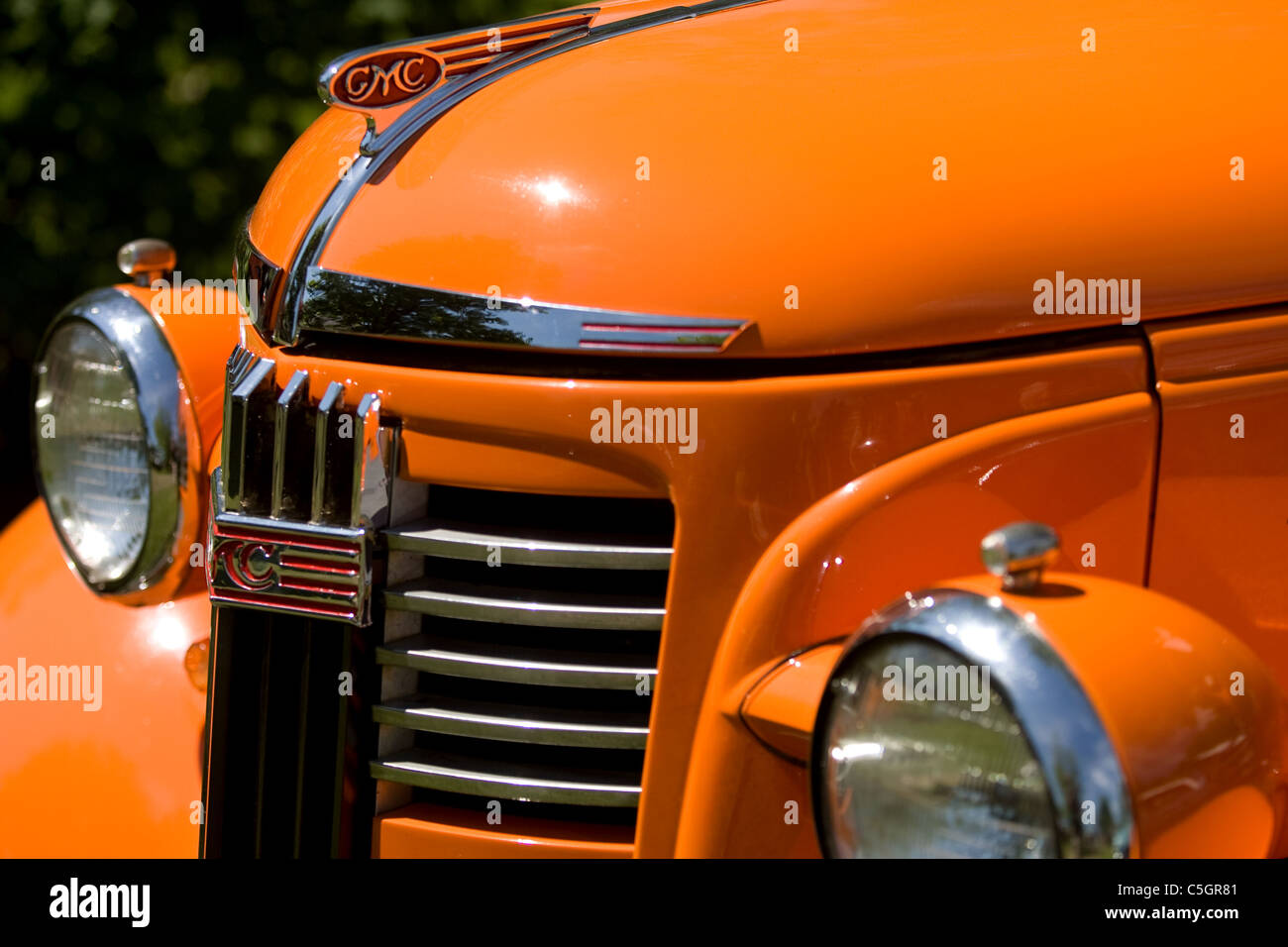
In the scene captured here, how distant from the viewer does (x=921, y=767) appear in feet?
4.28

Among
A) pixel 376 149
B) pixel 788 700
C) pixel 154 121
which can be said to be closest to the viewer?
pixel 788 700

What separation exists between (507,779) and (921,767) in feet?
1.75

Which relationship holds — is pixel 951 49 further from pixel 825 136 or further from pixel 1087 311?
pixel 1087 311

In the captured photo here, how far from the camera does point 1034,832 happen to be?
1.24 m

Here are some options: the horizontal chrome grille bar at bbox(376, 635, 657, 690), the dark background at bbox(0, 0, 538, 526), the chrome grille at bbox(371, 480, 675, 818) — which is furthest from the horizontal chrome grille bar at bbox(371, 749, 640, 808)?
the dark background at bbox(0, 0, 538, 526)

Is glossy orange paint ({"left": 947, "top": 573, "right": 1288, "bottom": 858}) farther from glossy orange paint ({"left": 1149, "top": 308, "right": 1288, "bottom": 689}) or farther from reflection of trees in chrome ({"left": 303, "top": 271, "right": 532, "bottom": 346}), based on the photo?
reflection of trees in chrome ({"left": 303, "top": 271, "right": 532, "bottom": 346})

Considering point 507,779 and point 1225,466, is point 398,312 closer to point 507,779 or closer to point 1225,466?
point 507,779

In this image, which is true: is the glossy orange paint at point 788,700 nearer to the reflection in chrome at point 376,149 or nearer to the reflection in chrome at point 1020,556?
the reflection in chrome at point 1020,556

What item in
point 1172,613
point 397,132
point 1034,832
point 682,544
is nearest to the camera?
point 1034,832

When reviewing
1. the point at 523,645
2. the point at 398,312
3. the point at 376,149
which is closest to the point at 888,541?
the point at 523,645

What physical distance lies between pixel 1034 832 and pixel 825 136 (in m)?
0.76

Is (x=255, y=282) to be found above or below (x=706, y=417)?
above

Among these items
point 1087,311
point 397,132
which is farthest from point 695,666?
point 397,132

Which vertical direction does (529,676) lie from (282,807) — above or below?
above
